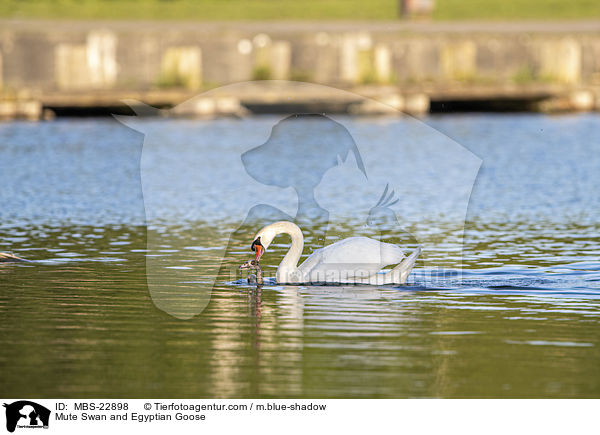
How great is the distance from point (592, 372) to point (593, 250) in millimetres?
7824

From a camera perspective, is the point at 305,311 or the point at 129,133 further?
the point at 129,133

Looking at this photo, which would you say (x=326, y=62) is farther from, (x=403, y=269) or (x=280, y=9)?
(x=403, y=269)

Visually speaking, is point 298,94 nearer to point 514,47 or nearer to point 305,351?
point 514,47

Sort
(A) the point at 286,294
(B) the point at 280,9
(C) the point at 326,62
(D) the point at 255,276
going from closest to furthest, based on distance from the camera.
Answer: (A) the point at 286,294 → (D) the point at 255,276 → (C) the point at 326,62 → (B) the point at 280,9

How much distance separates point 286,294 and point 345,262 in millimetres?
863

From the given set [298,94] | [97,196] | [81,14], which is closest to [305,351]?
[97,196]

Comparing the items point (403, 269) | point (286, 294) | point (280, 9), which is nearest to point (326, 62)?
point (280, 9)

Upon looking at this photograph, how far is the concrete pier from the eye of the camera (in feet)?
176

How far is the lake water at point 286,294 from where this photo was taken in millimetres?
11398

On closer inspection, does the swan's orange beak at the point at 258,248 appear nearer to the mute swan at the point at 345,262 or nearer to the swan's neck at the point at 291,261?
the mute swan at the point at 345,262

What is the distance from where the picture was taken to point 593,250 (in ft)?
62.5
